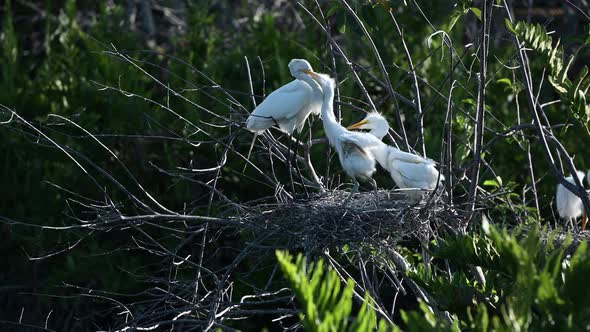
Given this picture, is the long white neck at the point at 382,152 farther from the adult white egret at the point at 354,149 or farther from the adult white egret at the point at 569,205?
the adult white egret at the point at 569,205

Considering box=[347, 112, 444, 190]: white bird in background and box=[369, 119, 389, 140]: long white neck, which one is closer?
box=[347, 112, 444, 190]: white bird in background

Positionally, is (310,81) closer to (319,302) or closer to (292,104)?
(292,104)

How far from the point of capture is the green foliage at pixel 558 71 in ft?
15.3

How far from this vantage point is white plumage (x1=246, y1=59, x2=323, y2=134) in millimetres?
5453

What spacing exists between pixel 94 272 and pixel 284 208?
4.29m

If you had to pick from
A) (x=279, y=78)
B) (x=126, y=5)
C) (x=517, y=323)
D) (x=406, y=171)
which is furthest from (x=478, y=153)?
(x=126, y=5)

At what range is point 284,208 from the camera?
4.61m

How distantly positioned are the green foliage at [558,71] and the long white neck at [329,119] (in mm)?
1029

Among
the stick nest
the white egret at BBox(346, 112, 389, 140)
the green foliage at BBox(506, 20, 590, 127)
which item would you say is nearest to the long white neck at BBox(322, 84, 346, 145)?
the white egret at BBox(346, 112, 389, 140)

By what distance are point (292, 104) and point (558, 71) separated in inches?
58.2

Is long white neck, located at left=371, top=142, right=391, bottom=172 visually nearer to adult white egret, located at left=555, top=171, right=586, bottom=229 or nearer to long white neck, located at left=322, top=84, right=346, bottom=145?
long white neck, located at left=322, top=84, right=346, bottom=145

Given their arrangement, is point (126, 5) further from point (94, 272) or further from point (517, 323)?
point (517, 323)

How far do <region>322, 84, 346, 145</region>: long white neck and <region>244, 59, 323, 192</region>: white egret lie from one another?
23 centimetres

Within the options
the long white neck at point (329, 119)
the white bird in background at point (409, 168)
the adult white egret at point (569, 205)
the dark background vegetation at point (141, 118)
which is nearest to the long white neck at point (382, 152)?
the white bird in background at point (409, 168)
